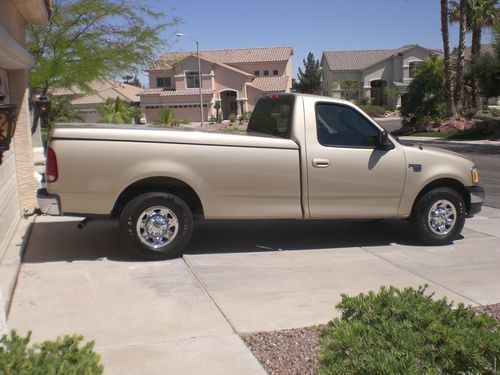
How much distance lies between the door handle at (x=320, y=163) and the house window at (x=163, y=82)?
204 feet

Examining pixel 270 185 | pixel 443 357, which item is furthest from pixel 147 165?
pixel 443 357

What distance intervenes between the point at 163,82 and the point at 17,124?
59881mm

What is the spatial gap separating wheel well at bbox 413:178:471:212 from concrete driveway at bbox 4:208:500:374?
1.93 feet

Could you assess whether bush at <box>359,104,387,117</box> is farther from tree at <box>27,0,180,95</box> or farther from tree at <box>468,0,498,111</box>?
tree at <box>27,0,180,95</box>

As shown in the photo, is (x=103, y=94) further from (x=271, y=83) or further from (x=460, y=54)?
(x=460, y=54)

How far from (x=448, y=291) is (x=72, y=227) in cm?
520

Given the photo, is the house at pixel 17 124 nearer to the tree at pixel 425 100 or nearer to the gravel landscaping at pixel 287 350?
the gravel landscaping at pixel 287 350

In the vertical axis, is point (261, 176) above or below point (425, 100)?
below

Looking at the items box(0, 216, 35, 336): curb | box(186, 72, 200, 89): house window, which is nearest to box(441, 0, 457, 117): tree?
box(0, 216, 35, 336): curb

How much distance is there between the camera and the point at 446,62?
33531 mm

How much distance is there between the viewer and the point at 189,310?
5141mm

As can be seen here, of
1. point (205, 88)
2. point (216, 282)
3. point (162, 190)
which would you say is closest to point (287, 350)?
point (216, 282)

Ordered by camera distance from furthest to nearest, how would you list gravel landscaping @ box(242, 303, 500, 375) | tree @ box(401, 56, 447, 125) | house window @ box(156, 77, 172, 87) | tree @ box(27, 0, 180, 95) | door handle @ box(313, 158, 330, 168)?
house window @ box(156, 77, 172, 87), tree @ box(401, 56, 447, 125), tree @ box(27, 0, 180, 95), door handle @ box(313, 158, 330, 168), gravel landscaping @ box(242, 303, 500, 375)

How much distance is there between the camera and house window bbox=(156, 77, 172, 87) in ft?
220
